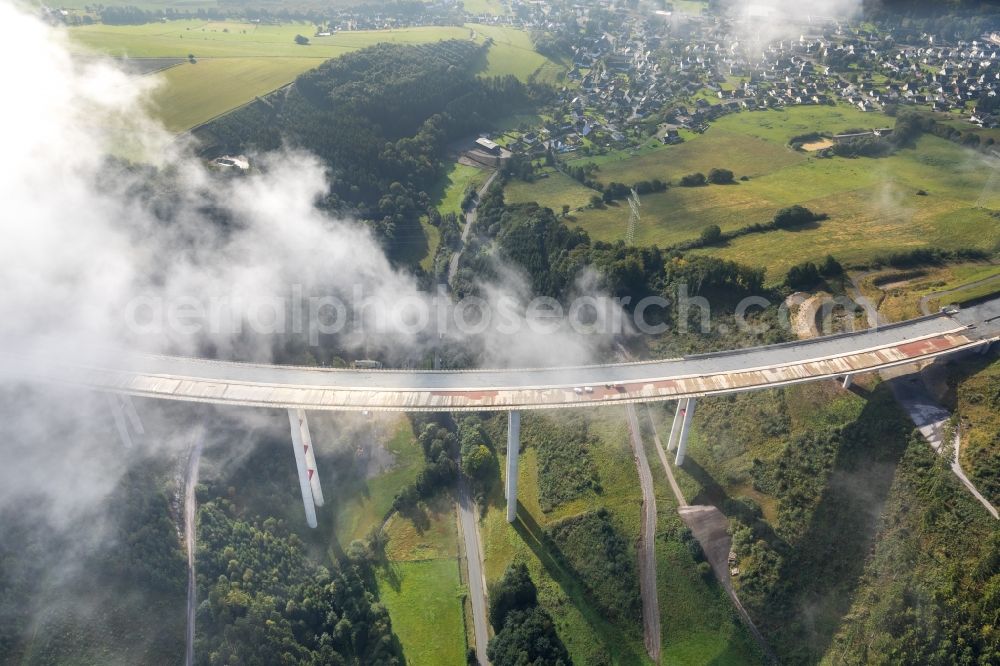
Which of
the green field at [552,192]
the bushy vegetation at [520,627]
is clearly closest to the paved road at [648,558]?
the bushy vegetation at [520,627]

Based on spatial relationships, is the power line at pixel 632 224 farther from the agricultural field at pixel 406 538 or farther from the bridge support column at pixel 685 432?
the agricultural field at pixel 406 538

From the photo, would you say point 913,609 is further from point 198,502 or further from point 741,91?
point 741,91

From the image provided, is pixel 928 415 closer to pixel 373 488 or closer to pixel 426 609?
pixel 426 609

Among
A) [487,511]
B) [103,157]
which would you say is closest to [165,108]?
[103,157]

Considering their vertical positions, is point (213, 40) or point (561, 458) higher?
point (213, 40)

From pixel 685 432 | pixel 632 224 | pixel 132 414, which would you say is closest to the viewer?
pixel 685 432

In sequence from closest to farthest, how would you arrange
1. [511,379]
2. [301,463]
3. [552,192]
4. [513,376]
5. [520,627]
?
[520,627] → [301,463] → [511,379] → [513,376] → [552,192]

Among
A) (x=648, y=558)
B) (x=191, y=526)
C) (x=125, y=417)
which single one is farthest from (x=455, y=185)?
(x=648, y=558)
